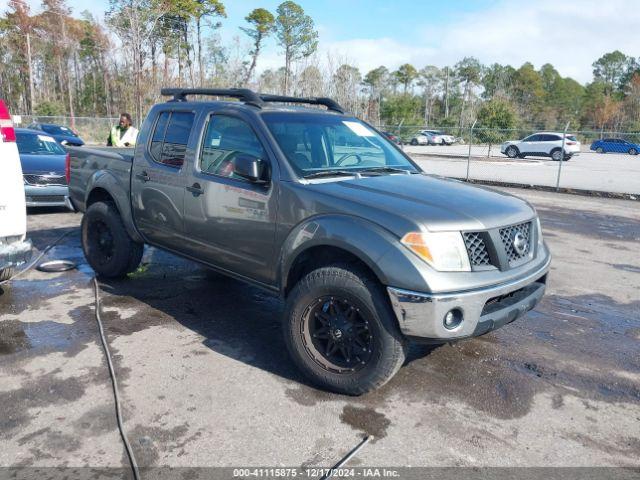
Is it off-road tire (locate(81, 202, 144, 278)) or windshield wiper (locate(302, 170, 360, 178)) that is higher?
windshield wiper (locate(302, 170, 360, 178))

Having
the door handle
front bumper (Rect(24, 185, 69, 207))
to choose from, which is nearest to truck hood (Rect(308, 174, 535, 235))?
the door handle

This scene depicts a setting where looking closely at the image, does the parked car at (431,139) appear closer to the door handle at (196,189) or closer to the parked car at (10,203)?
the door handle at (196,189)

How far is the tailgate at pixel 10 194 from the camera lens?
14.7 ft

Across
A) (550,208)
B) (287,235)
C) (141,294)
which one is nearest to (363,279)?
(287,235)

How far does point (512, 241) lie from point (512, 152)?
107 ft

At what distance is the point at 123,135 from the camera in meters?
9.73

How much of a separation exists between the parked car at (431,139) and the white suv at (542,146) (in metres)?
16.2

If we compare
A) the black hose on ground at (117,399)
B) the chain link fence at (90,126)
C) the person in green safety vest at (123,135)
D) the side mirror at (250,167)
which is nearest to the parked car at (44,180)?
the person in green safety vest at (123,135)

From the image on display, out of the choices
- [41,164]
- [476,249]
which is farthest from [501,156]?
[476,249]

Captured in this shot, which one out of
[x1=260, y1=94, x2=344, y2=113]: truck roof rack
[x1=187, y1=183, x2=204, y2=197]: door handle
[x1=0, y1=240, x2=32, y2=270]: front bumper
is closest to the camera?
[x1=187, y1=183, x2=204, y2=197]: door handle

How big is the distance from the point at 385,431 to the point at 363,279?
2.93 feet

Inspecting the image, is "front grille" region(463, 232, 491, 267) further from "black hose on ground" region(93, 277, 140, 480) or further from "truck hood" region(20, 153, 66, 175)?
"truck hood" region(20, 153, 66, 175)

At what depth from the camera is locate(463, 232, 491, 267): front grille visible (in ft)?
10.3

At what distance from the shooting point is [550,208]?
12.2m
